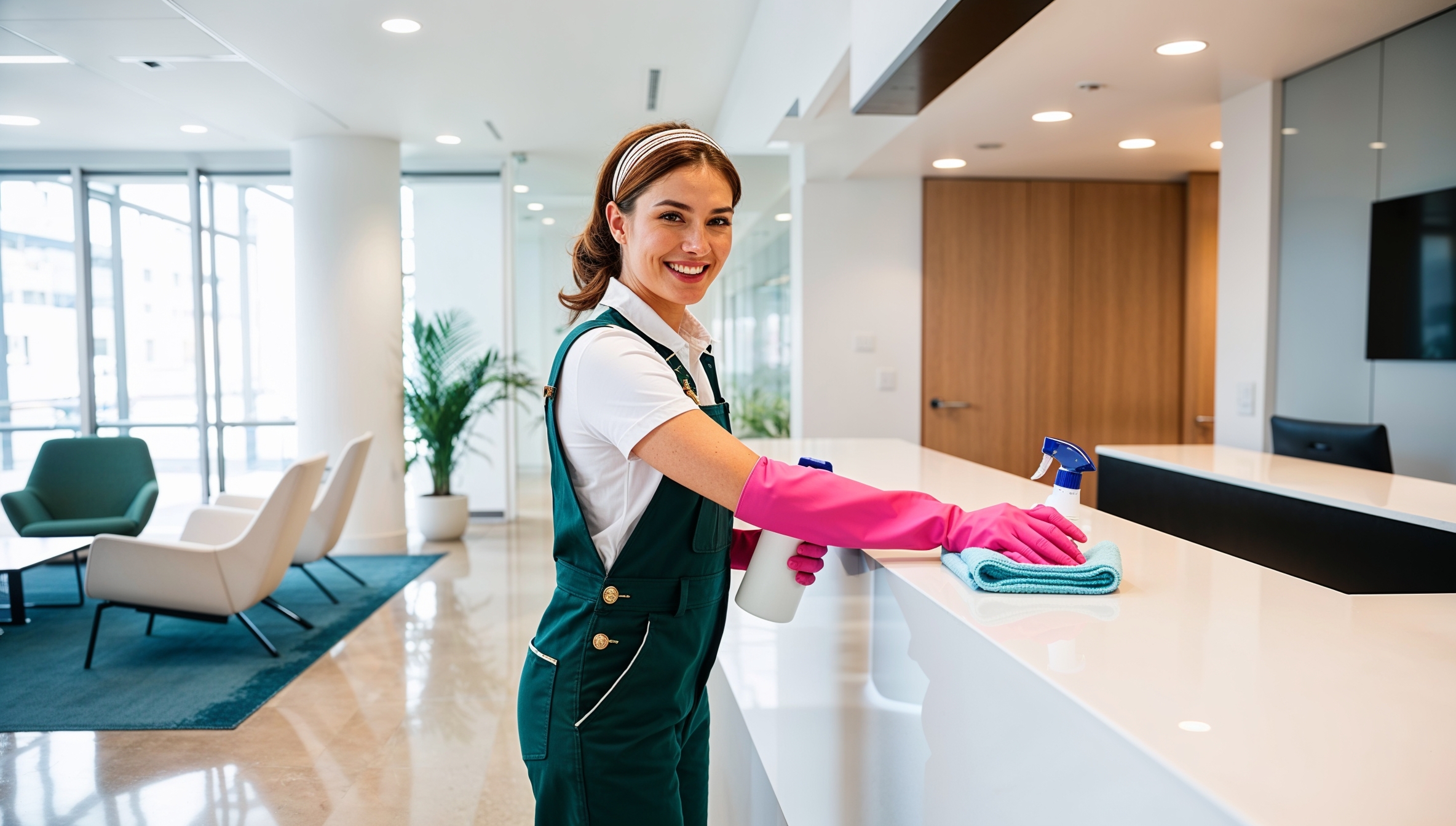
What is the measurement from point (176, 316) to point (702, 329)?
6.54 meters

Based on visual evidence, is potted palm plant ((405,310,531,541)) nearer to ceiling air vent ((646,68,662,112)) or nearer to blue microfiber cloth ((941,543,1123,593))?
ceiling air vent ((646,68,662,112))

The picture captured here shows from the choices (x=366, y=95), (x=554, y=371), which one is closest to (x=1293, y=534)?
(x=554, y=371)

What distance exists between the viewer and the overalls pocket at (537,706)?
1.24 metres

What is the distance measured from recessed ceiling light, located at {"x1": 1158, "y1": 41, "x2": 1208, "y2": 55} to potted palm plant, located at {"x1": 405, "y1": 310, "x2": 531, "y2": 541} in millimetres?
4918

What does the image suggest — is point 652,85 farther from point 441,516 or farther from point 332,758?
point 332,758

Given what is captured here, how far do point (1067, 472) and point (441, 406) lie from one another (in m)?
5.86

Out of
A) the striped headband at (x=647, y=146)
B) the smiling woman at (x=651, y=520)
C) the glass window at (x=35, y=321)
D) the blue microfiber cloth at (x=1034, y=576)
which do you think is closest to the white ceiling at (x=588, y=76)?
the glass window at (x=35, y=321)

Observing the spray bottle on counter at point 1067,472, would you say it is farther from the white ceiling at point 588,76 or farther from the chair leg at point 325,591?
the chair leg at point 325,591

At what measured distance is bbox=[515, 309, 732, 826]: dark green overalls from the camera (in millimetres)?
1222

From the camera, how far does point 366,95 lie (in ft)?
17.0

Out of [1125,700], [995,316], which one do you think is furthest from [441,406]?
[1125,700]

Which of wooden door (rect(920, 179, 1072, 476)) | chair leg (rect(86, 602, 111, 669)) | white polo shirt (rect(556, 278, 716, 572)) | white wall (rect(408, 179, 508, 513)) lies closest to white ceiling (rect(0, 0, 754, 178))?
white wall (rect(408, 179, 508, 513))

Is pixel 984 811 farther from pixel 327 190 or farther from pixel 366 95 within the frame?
pixel 327 190

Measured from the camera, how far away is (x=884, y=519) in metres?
1.19
